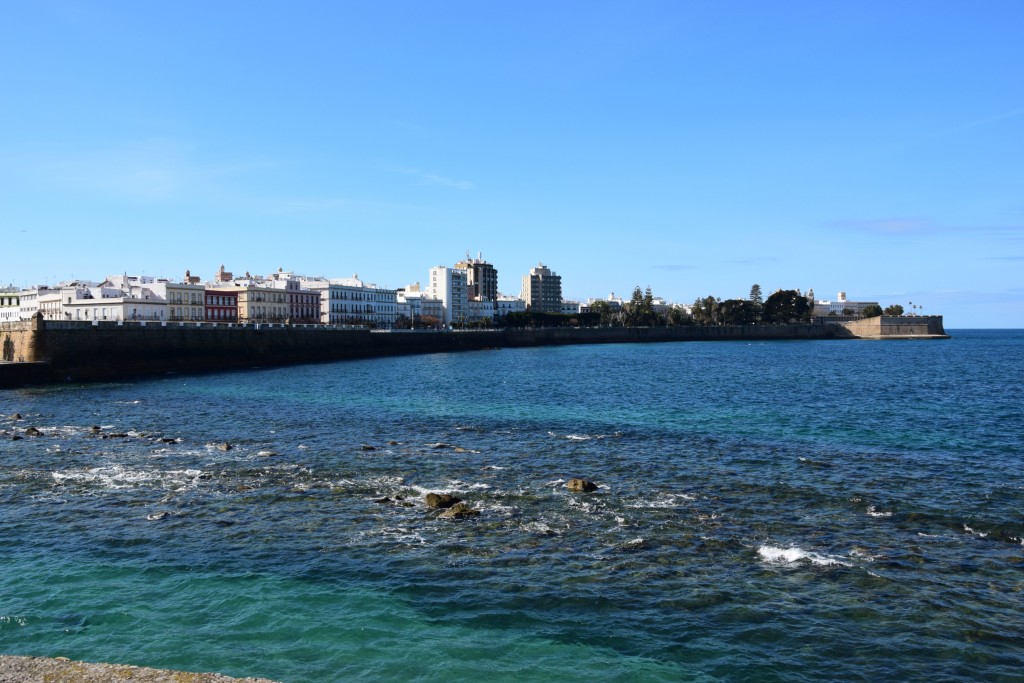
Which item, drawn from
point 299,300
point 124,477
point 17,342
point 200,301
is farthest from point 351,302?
point 124,477

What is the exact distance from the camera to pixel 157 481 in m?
27.6

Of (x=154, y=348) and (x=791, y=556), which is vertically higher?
(x=154, y=348)

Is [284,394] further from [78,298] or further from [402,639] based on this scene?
[78,298]

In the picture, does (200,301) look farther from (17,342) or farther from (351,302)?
(17,342)

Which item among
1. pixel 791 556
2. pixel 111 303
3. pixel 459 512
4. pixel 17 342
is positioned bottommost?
pixel 791 556

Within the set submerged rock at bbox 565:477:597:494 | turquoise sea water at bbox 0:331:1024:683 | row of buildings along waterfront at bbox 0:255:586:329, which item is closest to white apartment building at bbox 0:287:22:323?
row of buildings along waterfront at bbox 0:255:586:329

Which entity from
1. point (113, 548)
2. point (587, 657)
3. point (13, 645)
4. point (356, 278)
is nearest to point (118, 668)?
point (13, 645)

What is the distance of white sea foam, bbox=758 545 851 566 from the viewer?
60.3 feet

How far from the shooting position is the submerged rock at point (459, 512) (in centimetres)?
2244

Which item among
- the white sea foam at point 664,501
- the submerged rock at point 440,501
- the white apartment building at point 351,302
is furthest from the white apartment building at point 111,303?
the white sea foam at point 664,501

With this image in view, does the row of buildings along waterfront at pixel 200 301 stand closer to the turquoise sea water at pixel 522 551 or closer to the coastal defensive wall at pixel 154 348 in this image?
the coastal defensive wall at pixel 154 348

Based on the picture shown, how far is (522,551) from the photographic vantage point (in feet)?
63.5

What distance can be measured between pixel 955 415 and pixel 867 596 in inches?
1487

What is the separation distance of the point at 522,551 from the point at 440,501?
5026mm
